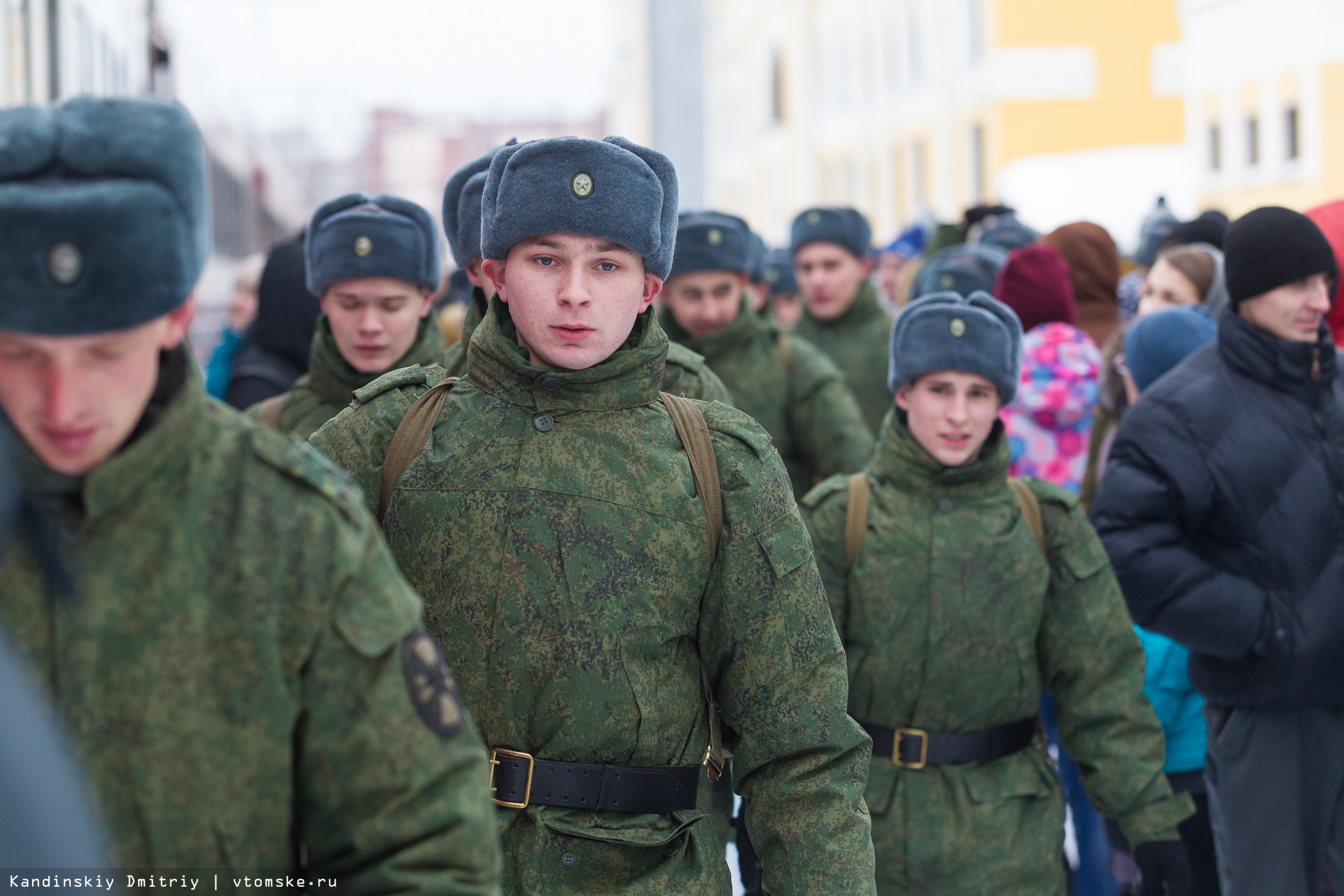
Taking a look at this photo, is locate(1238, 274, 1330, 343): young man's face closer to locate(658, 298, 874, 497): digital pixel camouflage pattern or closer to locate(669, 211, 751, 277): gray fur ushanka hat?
locate(658, 298, 874, 497): digital pixel camouflage pattern

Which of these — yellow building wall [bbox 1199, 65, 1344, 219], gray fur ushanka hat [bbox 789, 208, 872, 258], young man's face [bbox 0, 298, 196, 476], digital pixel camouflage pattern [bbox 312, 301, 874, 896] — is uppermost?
yellow building wall [bbox 1199, 65, 1344, 219]

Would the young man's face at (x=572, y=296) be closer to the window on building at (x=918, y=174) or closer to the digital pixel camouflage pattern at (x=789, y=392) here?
the digital pixel camouflage pattern at (x=789, y=392)

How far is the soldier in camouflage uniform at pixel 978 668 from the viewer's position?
351 cm

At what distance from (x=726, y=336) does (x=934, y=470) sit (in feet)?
5.42

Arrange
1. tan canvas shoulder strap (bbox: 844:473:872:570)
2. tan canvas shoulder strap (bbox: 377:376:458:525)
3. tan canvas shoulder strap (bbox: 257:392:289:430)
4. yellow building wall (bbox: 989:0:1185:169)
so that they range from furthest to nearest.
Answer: yellow building wall (bbox: 989:0:1185:169), tan canvas shoulder strap (bbox: 257:392:289:430), tan canvas shoulder strap (bbox: 844:473:872:570), tan canvas shoulder strap (bbox: 377:376:458:525)

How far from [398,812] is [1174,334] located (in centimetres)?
359

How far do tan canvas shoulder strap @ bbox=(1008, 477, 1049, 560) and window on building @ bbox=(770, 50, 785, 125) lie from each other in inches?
1815

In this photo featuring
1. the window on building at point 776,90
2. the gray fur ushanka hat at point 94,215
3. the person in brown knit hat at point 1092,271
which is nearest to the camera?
the gray fur ushanka hat at point 94,215

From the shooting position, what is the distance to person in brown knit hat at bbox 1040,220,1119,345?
6.34m

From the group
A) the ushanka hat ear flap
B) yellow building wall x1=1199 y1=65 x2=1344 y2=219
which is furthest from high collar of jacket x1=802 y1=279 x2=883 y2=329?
yellow building wall x1=1199 y1=65 x2=1344 y2=219

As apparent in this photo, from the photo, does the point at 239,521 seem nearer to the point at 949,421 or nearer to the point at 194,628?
the point at 194,628

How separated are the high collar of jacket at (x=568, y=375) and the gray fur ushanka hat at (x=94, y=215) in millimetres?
887

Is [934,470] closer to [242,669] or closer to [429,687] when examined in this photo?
[429,687]

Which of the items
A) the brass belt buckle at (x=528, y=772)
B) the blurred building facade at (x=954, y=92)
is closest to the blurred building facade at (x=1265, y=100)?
the blurred building facade at (x=954, y=92)
